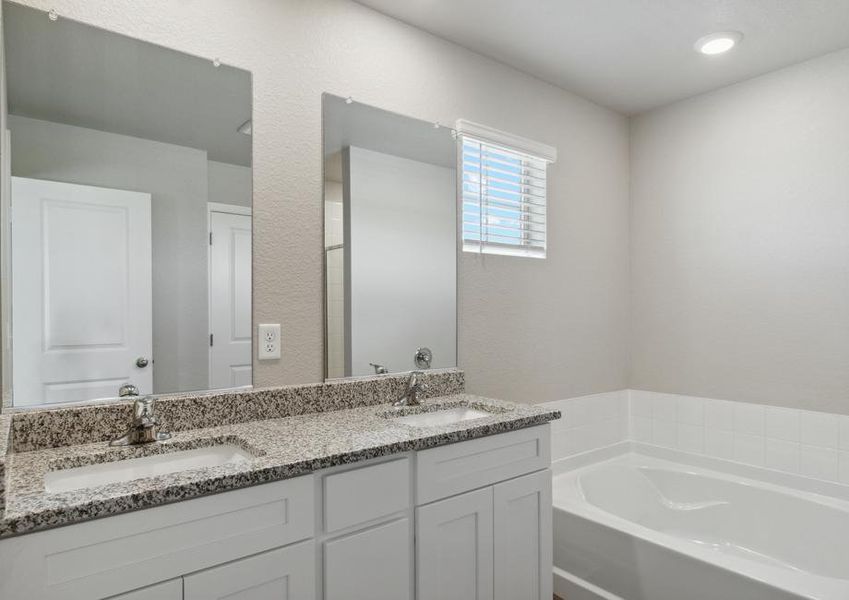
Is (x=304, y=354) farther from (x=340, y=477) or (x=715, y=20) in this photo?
(x=715, y=20)

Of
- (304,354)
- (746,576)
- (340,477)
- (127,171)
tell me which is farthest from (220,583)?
(746,576)

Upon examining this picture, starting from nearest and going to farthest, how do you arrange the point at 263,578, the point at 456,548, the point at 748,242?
the point at 263,578, the point at 456,548, the point at 748,242

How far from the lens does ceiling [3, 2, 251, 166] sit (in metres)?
1.43

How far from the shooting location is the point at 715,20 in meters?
2.17

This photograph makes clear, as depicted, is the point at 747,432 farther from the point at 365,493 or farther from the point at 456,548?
the point at 365,493

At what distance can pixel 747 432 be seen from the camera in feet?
8.96

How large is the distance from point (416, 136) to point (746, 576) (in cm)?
207

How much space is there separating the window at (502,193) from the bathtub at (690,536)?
1.26 meters

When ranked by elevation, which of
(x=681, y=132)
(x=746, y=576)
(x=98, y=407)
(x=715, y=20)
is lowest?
(x=746, y=576)

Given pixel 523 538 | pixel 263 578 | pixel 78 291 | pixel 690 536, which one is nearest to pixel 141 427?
pixel 78 291

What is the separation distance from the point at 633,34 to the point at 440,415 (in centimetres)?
187

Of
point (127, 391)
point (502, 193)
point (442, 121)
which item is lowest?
point (127, 391)

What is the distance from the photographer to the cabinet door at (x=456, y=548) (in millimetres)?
1531

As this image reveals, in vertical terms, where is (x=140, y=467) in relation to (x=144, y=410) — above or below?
below
